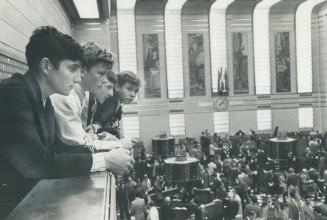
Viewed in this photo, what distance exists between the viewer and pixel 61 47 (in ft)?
6.62

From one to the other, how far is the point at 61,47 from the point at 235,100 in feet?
75.1

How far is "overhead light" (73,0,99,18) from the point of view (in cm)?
1187

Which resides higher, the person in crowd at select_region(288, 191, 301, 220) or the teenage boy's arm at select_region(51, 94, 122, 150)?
the teenage boy's arm at select_region(51, 94, 122, 150)

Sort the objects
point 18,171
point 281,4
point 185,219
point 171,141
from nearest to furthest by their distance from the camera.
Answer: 1. point 18,171
2. point 185,219
3. point 171,141
4. point 281,4

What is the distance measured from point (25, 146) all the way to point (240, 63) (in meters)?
23.6

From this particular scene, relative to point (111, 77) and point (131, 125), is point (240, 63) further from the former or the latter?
point (111, 77)

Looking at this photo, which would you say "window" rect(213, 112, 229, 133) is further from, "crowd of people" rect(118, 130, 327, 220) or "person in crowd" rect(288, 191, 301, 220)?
"person in crowd" rect(288, 191, 301, 220)

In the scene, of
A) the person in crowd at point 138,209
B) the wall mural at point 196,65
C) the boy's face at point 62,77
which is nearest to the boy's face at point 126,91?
the boy's face at point 62,77

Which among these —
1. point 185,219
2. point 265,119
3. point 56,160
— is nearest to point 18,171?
point 56,160

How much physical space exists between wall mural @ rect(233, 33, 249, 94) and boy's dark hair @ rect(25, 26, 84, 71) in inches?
902

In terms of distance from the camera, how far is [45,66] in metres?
2.03

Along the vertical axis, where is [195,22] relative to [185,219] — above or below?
above

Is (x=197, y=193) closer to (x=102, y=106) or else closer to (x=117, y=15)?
(x=102, y=106)

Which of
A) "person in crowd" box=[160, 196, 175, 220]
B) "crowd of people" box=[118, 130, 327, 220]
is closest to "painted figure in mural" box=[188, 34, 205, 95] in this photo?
"crowd of people" box=[118, 130, 327, 220]
